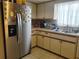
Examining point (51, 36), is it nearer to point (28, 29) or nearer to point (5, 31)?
point (28, 29)

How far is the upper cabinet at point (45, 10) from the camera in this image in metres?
3.40

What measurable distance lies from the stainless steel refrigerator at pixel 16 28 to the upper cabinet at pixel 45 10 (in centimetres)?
124

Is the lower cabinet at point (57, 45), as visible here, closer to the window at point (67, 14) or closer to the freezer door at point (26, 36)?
the freezer door at point (26, 36)

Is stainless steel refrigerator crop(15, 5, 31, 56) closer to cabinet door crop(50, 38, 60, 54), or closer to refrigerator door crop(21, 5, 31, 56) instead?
refrigerator door crop(21, 5, 31, 56)

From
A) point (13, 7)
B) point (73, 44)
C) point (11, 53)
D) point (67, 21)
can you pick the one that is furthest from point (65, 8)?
point (11, 53)

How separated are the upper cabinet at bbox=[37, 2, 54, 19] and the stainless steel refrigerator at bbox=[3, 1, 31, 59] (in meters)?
1.24

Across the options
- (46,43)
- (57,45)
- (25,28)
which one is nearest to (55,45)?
(57,45)

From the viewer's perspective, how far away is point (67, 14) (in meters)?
3.05

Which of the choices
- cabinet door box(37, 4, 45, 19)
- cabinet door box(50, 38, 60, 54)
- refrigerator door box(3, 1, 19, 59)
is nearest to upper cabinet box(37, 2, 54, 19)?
cabinet door box(37, 4, 45, 19)

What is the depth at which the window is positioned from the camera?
283cm

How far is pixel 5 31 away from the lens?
195cm

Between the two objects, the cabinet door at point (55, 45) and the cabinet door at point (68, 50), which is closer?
the cabinet door at point (68, 50)

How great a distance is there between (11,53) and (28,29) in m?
0.87

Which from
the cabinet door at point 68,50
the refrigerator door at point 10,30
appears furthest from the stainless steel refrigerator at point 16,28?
the cabinet door at point 68,50
